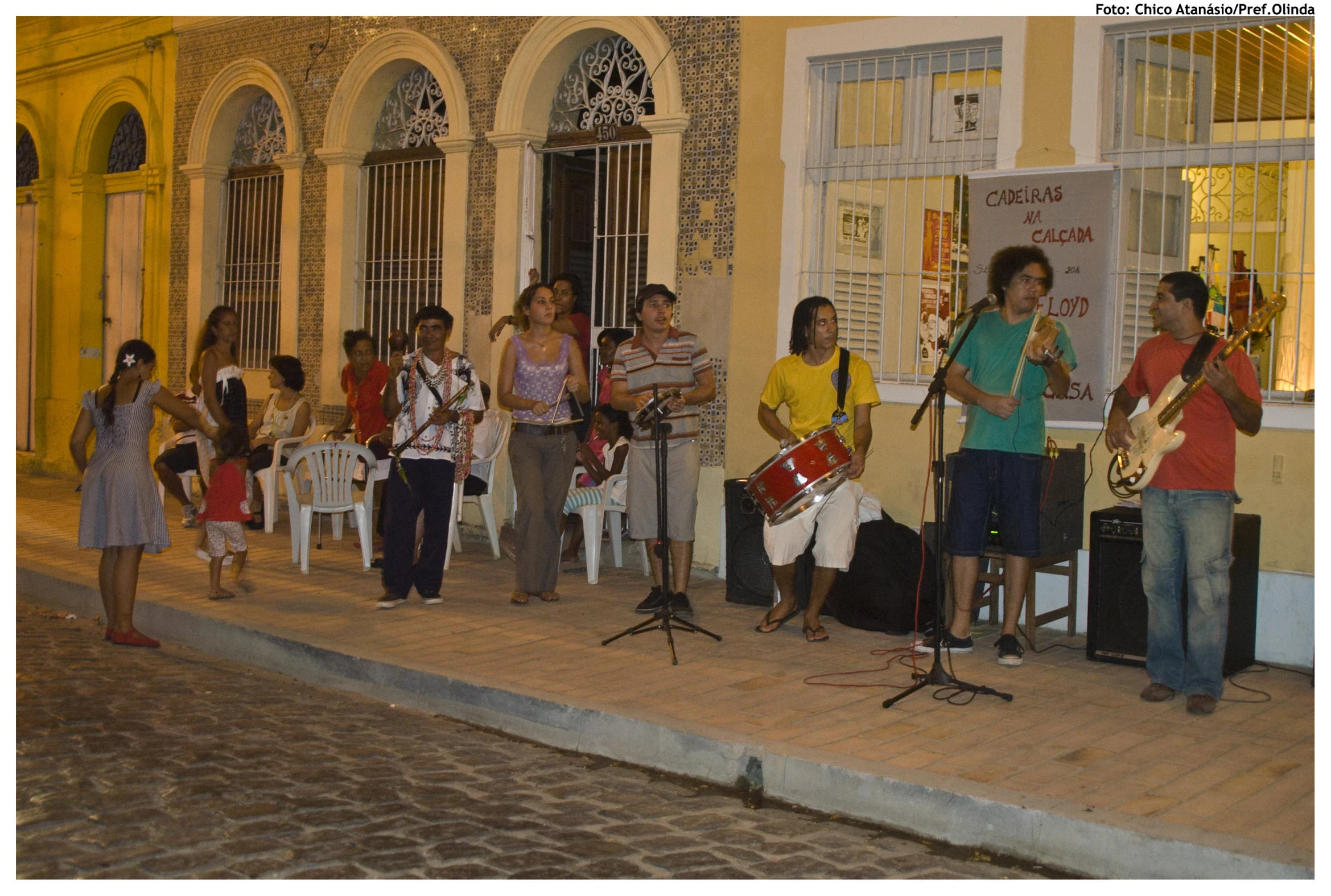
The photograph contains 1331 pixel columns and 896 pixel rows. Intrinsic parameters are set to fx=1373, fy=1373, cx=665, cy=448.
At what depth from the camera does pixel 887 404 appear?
9078mm

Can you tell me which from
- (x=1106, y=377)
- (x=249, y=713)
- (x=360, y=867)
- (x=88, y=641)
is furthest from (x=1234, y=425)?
(x=88, y=641)

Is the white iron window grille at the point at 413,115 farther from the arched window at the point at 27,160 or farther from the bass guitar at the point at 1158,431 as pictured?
the bass guitar at the point at 1158,431

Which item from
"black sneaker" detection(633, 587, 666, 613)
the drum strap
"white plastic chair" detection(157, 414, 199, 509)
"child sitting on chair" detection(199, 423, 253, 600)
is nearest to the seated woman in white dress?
"white plastic chair" detection(157, 414, 199, 509)

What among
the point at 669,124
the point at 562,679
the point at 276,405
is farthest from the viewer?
the point at 276,405

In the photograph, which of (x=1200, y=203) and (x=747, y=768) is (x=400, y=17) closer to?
(x=1200, y=203)

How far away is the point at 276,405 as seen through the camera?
11750 millimetres

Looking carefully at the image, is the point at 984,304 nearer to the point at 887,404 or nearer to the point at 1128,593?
the point at 1128,593

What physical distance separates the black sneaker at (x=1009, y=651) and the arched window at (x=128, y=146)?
12.1 m

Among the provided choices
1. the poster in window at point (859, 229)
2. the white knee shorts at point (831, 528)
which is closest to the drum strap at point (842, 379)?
the white knee shorts at point (831, 528)

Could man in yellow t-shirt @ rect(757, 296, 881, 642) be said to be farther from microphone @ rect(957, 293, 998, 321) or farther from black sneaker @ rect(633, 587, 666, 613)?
microphone @ rect(957, 293, 998, 321)

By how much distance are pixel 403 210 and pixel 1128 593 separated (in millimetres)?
7984

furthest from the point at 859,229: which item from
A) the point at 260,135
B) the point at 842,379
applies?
the point at 260,135
